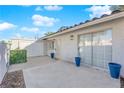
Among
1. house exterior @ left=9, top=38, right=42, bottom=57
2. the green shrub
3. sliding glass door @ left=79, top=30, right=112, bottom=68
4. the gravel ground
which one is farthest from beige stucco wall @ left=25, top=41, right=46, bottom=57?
the gravel ground

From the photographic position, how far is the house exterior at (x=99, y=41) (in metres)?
6.03

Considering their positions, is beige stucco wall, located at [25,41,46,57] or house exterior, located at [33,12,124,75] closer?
house exterior, located at [33,12,124,75]

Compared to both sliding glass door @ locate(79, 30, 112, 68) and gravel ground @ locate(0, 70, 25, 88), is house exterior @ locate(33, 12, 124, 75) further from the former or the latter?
gravel ground @ locate(0, 70, 25, 88)

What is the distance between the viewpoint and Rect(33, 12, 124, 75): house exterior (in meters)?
6.03

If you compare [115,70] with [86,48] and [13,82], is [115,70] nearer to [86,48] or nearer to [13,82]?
[86,48]

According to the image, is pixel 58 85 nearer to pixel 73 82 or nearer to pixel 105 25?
pixel 73 82

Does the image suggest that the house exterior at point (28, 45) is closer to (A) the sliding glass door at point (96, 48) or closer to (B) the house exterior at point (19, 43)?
(B) the house exterior at point (19, 43)

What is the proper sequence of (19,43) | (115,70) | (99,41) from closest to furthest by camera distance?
(115,70)
(99,41)
(19,43)

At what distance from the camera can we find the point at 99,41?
25.0 ft

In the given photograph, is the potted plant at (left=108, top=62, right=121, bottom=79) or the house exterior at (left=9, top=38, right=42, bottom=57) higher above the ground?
the house exterior at (left=9, top=38, right=42, bottom=57)

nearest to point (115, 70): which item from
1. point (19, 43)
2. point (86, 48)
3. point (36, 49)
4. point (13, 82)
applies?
point (86, 48)

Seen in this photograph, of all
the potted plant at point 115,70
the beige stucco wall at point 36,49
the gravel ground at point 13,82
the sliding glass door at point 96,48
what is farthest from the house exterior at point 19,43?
the potted plant at point 115,70

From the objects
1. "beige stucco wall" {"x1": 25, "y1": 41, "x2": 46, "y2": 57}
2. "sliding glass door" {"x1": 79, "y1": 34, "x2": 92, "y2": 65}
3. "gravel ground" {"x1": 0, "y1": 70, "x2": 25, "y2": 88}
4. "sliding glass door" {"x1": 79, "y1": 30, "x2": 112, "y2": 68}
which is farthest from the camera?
"beige stucco wall" {"x1": 25, "y1": 41, "x2": 46, "y2": 57}
